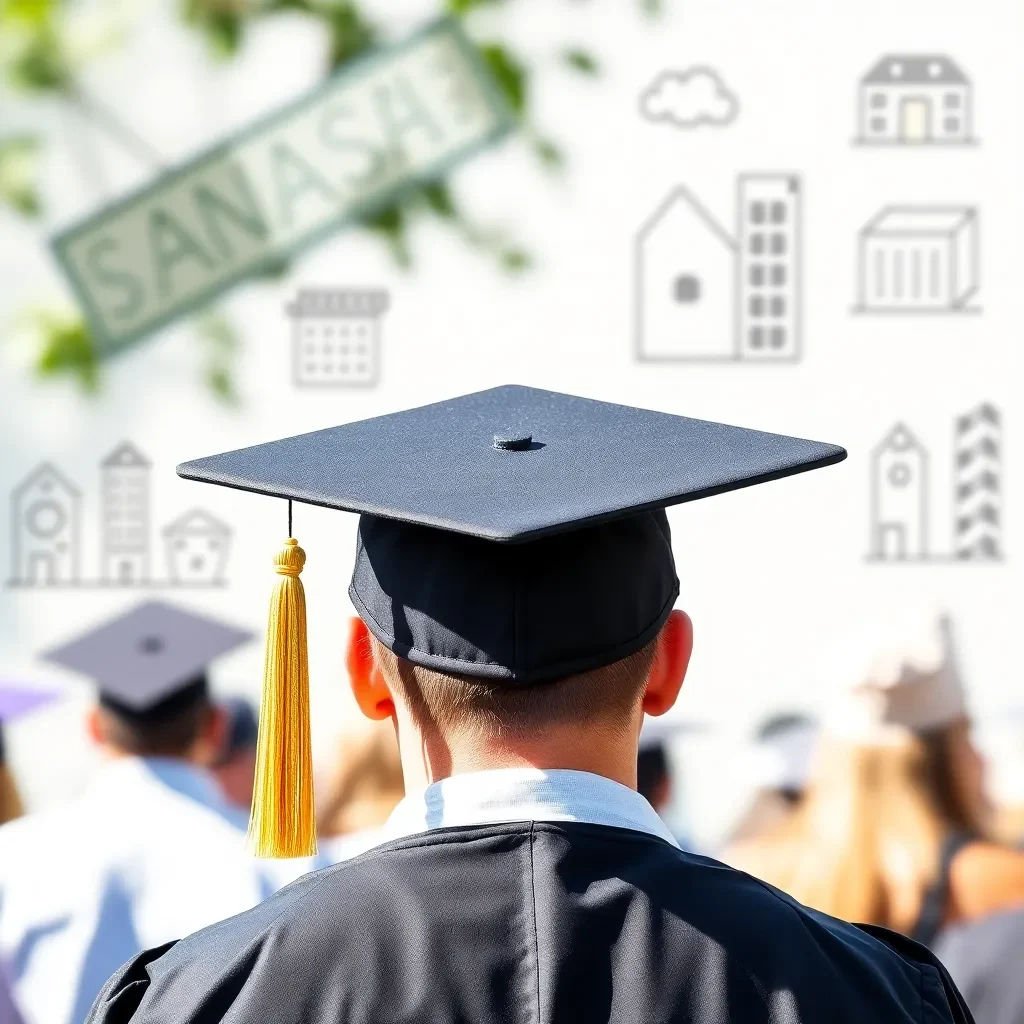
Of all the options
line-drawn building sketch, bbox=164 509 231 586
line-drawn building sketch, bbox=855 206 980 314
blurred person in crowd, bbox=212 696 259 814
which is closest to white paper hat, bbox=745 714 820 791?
line-drawn building sketch, bbox=855 206 980 314

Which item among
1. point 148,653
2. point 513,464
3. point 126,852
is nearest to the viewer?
point 513,464

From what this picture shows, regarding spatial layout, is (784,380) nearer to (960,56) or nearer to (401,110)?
(960,56)

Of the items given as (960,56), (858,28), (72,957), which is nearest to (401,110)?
(858,28)

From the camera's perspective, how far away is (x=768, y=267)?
269 centimetres

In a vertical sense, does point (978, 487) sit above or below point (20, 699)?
above

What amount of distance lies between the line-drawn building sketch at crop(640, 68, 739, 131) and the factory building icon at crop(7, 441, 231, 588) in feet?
3.49

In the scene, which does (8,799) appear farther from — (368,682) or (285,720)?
(368,682)

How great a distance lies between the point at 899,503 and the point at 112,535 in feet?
4.55

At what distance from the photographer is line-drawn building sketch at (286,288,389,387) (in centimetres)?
263

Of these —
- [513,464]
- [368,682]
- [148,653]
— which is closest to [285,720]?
[368,682]

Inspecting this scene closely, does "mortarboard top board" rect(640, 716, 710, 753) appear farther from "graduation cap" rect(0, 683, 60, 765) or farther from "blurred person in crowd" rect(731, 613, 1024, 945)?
"graduation cap" rect(0, 683, 60, 765)

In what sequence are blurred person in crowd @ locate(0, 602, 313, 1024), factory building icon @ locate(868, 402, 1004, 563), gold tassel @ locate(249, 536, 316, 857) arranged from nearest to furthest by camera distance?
gold tassel @ locate(249, 536, 316, 857) < blurred person in crowd @ locate(0, 602, 313, 1024) < factory building icon @ locate(868, 402, 1004, 563)

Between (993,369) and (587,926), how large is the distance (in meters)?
1.92

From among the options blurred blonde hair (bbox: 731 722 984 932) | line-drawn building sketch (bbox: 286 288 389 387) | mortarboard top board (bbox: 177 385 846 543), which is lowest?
blurred blonde hair (bbox: 731 722 984 932)
